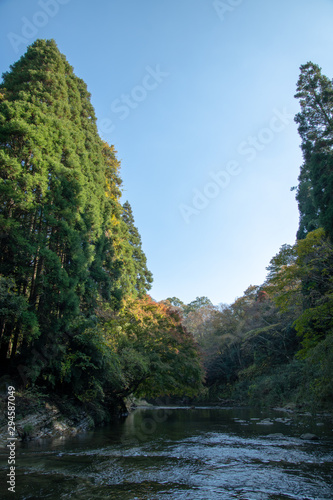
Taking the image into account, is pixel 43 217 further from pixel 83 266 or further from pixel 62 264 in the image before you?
pixel 83 266

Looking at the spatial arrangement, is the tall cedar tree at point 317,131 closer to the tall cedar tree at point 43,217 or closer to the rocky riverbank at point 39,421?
the tall cedar tree at point 43,217

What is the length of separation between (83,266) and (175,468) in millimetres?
8951

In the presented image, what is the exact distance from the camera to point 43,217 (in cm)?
1237

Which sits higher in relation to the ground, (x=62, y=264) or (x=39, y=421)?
(x=62, y=264)

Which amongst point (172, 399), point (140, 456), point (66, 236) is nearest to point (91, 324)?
point (66, 236)

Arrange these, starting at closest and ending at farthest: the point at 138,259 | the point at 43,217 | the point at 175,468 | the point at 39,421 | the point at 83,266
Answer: the point at 175,468
the point at 39,421
the point at 43,217
the point at 83,266
the point at 138,259

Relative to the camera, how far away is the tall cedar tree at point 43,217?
437 inches

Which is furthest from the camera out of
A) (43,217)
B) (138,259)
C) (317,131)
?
(138,259)

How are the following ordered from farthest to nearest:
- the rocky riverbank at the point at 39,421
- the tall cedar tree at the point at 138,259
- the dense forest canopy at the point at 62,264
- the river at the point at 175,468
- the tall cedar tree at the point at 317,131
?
the tall cedar tree at the point at 138,259 < the tall cedar tree at the point at 317,131 < the dense forest canopy at the point at 62,264 < the rocky riverbank at the point at 39,421 < the river at the point at 175,468

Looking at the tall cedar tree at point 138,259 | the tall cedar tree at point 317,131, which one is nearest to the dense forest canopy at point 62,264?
the tall cedar tree at point 138,259

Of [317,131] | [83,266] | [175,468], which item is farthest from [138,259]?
[175,468]

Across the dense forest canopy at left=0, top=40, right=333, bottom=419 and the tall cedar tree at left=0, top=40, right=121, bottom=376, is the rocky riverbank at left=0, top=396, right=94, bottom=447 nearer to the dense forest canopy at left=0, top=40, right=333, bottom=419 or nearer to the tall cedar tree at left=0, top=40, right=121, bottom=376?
the dense forest canopy at left=0, top=40, right=333, bottom=419

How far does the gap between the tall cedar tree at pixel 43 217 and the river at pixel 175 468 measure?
161 inches

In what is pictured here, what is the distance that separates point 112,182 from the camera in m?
23.2
